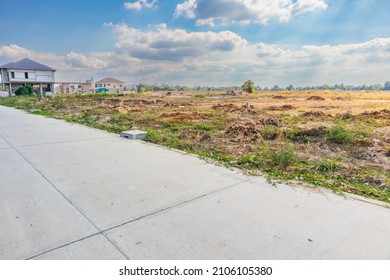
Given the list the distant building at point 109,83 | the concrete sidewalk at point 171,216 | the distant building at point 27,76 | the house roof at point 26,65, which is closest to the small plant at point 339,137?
the concrete sidewalk at point 171,216

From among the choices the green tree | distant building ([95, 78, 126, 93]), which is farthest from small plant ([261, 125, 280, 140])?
distant building ([95, 78, 126, 93])

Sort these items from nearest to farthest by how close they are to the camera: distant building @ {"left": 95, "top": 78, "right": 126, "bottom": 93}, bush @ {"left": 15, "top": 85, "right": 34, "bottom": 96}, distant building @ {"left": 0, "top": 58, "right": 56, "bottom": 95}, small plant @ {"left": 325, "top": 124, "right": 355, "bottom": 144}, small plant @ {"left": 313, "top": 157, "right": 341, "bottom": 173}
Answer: small plant @ {"left": 313, "top": 157, "right": 341, "bottom": 173}, small plant @ {"left": 325, "top": 124, "right": 355, "bottom": 144}, bush @ {"left": 15, "top": 85, "right": 34, "bottom": 96}, distant building @ {"left": 0, "top": 58, "right": 56, "bottom": 95}, distant building @ {"left": 95, "top": 78, "right": 126, "bottom": 93}

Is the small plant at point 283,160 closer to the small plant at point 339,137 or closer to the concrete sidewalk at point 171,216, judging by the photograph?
the concrete sidewalk at point 171,216

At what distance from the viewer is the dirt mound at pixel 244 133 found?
6876 mm

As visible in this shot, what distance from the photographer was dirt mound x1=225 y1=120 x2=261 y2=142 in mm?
6876

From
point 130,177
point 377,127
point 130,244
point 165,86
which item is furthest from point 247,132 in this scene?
point 165,86

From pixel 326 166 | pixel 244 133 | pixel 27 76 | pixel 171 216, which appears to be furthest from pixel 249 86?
pixel 171 216

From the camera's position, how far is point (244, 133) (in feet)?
24.0

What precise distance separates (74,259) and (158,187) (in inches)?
62.7

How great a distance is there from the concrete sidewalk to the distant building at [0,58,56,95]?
5496 cm

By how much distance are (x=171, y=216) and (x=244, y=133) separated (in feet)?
16.3

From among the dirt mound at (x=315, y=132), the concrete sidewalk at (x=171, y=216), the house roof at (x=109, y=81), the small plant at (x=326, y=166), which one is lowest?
the concrete sidewalk at (x=171, y=216)

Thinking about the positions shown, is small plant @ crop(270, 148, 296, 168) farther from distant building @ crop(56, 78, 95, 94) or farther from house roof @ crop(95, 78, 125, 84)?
house roof @ crop(95, 78, 125, 84)

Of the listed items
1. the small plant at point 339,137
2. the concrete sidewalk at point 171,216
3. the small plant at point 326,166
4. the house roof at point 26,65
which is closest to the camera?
the concrete sidewalk at point 171,216
